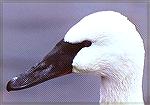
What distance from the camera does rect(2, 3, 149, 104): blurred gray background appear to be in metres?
4.34

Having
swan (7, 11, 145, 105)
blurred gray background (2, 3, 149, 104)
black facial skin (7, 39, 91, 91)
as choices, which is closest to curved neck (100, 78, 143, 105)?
swan (7, 11, 145, 105)

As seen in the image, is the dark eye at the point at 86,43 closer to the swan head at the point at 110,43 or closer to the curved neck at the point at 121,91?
the swan head at the point at 110,43

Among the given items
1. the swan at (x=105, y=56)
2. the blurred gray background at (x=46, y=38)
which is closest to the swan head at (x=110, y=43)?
the swan at (x=105, y=56)

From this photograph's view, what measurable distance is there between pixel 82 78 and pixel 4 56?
2.88ft

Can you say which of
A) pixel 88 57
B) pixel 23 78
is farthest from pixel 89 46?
pixel 23 78

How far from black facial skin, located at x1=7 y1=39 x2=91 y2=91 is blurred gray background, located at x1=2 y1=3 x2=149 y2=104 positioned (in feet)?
4.89

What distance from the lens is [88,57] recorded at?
2412mm

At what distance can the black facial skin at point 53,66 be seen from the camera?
2.45 metres

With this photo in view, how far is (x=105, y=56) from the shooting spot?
2.37 meters

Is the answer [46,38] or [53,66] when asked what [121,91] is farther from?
[46,38]

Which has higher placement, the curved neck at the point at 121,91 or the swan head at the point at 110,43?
the swan head at the point at 110,43

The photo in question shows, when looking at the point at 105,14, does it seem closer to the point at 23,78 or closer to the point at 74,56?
the point at 74,56

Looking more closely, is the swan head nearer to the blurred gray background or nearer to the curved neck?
the curved neck

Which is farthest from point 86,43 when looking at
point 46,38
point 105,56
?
point 46,38
